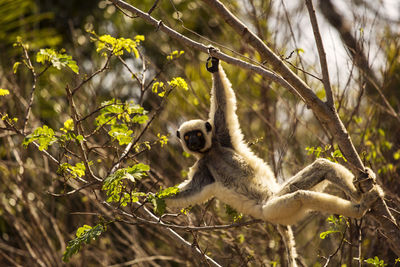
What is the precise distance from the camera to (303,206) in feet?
17.0

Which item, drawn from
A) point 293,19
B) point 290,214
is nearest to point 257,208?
point 290,214

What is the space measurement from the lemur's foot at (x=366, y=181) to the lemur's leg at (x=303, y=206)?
12 cm

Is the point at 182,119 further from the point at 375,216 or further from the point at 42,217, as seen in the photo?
the point at 375,216

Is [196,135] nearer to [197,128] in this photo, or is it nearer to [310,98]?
[197,128]

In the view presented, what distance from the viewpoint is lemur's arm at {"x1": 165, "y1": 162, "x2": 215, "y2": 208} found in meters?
5.84

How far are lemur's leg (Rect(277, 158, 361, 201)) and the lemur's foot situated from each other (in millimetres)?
196

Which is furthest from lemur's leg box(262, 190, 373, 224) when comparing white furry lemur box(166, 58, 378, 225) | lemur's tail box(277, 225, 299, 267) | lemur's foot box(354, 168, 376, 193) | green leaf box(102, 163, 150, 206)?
green leaf box(102, 163, 150, 206)

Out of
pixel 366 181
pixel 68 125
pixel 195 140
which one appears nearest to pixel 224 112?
pixel 195 140

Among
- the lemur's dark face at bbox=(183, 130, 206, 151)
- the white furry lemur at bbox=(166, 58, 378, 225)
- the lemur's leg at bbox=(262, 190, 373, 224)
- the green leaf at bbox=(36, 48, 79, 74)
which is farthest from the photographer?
the lemur's dark face at bbox=(183, 130, 206, 151)

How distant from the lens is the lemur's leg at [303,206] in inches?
189

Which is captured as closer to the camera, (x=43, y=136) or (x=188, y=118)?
(x=43, y=136)

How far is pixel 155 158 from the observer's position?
9.14 metres

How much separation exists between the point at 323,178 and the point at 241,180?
1.12m

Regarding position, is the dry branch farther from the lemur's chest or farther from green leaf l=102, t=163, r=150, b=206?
the lemur's chest
